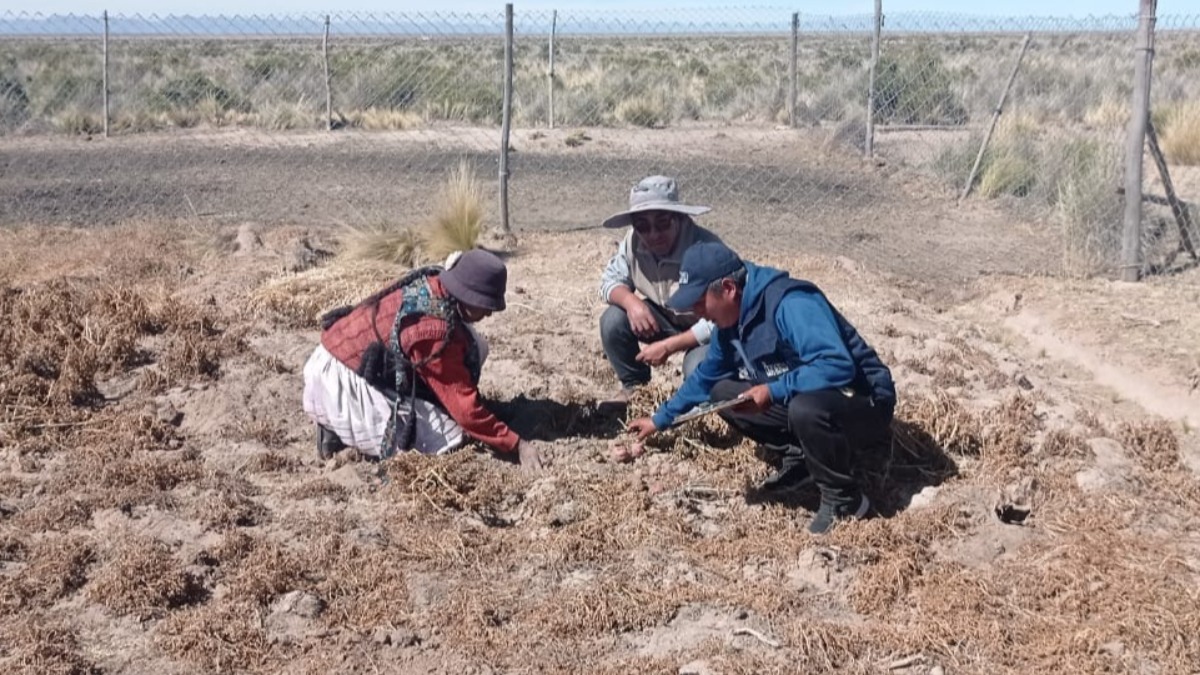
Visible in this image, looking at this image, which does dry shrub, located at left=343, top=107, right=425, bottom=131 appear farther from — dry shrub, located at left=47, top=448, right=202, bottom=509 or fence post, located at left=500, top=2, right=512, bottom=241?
dry shrub, located at left=47, top=448, right=202, bottom=509

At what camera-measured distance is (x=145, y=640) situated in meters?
3.89

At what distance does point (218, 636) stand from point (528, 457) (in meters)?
1.52

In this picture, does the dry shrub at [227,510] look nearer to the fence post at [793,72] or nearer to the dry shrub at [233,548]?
the dry shrub at [233,548]

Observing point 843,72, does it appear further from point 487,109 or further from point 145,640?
point 145,640

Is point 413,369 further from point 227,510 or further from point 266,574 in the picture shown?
point 266,574

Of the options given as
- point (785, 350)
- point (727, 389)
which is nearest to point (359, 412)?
point (727, 389)

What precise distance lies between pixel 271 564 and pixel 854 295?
14.1 feet

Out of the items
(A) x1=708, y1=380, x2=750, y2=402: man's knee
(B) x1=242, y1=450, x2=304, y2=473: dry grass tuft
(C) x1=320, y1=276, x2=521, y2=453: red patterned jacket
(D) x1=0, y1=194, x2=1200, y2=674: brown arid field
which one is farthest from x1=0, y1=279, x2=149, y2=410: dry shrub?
(A) x1=708, y1=380, x2=750, y2=402: man's knee

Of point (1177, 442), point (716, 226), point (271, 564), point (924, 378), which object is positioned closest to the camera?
point (271, 564)

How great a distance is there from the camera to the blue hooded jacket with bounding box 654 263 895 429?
432 centimetres

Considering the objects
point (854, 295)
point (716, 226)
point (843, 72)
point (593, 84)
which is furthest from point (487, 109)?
point (854, 295)

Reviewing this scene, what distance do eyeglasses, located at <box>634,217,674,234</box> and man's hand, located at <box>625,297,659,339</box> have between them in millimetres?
316

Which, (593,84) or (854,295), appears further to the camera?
(593,84)

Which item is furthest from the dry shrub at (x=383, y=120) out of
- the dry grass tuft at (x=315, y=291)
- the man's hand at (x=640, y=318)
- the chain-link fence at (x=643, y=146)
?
the man's hand at (x=640, y=318)
